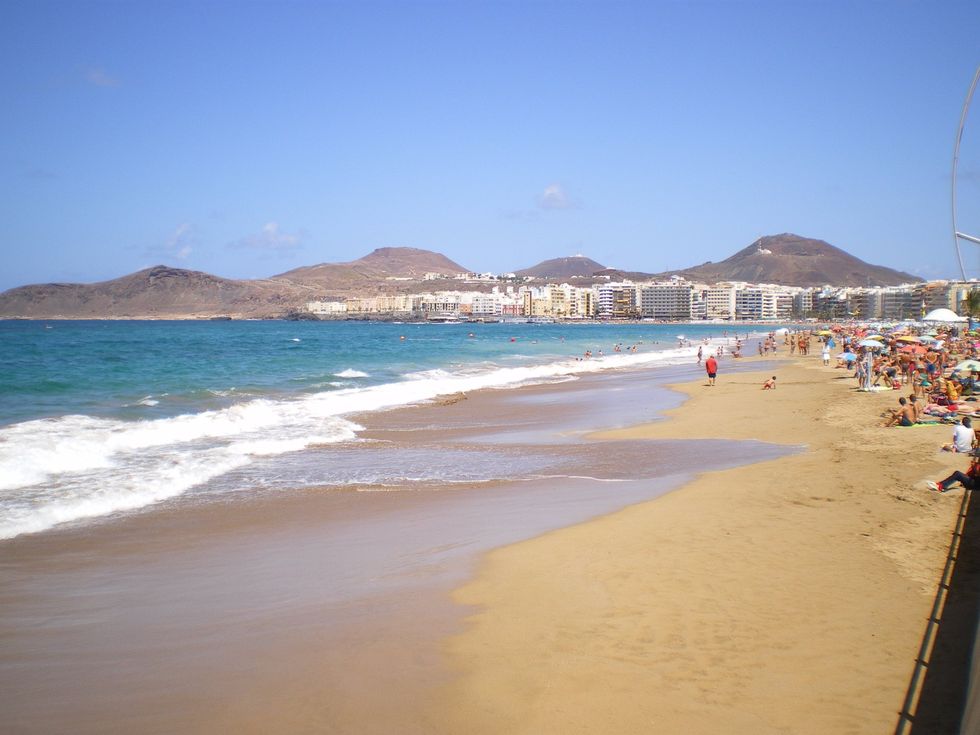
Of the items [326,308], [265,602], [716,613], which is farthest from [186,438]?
[326,308]

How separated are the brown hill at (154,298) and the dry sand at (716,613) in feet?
538

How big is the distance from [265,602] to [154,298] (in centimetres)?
17906

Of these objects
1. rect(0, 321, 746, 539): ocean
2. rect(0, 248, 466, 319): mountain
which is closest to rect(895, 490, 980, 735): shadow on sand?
rect(0, 321, 746, 539): ocean

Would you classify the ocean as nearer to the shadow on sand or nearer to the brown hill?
the shadow on sand

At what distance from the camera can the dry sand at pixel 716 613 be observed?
3773 mm

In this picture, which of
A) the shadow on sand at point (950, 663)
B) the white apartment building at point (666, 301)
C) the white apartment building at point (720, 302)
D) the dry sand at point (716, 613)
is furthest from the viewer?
the white apartment building at point (666, 301)

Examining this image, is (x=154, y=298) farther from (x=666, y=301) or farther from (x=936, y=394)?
(x=936, y=394)

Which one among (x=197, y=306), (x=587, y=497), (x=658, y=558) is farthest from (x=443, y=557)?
(x=197, y=306)

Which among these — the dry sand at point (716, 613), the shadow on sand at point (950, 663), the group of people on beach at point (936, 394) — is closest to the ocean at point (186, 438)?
the dry sand at point (716, 613)

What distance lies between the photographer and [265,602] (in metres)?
5.40

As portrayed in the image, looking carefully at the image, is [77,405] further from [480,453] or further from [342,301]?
[342,301]

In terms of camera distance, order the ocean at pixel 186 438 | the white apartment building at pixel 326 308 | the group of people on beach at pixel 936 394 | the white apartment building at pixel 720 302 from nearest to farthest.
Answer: the ocean at pixel 186 438, the group of people on beach at pixel 936 394, the white apartment building at pixel 326 308, the white apartment building at pixel 720 302

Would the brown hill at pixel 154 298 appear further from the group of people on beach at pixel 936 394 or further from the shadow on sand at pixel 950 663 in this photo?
the shadow on sand at pixel 950 663

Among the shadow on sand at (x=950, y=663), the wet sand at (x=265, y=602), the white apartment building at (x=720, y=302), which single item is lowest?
the wet sand at (x=265, y=602)
